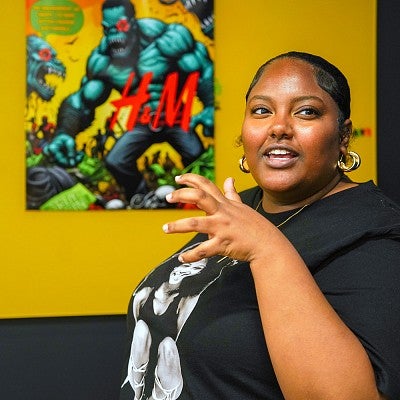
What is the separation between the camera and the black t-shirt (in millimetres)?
1055

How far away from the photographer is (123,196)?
2504 mm

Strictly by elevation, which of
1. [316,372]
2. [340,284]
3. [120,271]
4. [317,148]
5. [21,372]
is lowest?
[21,372]

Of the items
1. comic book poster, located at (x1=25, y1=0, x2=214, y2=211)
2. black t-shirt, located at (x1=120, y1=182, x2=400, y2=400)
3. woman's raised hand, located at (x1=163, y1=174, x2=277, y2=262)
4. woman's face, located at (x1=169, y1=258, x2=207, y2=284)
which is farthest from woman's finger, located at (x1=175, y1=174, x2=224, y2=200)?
comic book poster, located at (x1=25, y1=0, x2=214, y2=211)

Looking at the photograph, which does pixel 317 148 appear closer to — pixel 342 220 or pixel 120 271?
pixel 342 220

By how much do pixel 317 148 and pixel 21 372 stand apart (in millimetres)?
1611

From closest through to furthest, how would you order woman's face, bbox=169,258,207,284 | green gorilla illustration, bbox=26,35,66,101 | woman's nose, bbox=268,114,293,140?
woman's nose, bbox=268,114,293,140 < woman's face, bbox=169,258,207,284 < green gorilla illustration, bbox=26,35,66,101

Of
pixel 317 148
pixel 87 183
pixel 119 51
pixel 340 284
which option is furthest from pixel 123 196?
pixel 340 284

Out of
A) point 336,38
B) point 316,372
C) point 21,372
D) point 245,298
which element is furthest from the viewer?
point 336,38

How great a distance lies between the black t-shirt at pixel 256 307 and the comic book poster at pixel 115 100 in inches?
44.1

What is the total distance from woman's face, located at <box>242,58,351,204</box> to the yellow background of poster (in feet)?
4.04

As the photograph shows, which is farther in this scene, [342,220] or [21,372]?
[21,372]

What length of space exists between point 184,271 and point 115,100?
120 cm

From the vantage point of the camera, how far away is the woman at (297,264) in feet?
3.34

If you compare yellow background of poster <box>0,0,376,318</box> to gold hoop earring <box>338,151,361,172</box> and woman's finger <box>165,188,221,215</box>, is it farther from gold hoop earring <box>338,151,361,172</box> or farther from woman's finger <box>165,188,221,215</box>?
woman's finger <box>165,188,221,215</box>
